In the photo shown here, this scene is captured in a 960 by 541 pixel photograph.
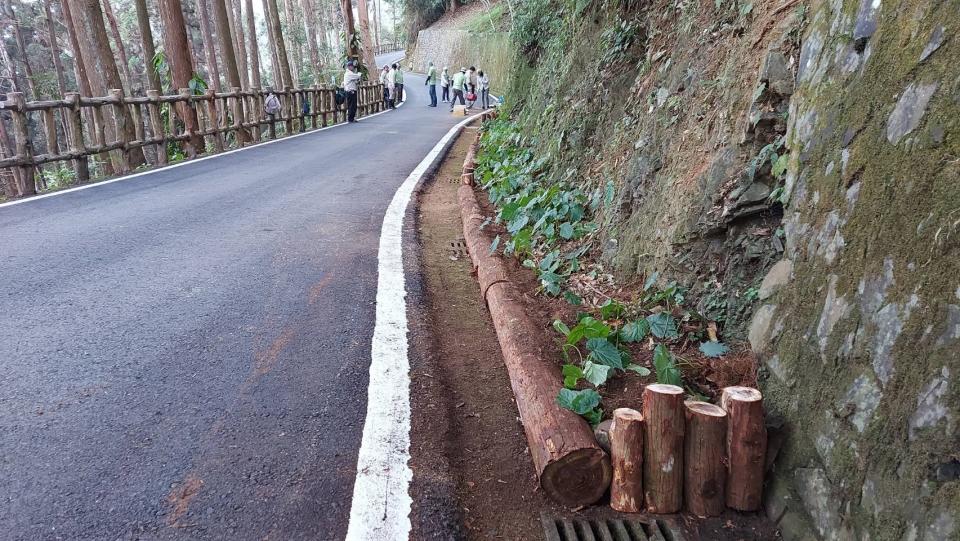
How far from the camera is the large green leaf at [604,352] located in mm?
3025

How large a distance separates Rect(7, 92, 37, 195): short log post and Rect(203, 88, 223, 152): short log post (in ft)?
14.6

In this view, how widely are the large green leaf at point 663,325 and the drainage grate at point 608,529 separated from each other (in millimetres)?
1100

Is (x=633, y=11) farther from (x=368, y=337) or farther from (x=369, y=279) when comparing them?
(x=368, y=337)

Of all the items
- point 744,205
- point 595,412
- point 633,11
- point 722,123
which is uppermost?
point 633,11

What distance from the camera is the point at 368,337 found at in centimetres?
363

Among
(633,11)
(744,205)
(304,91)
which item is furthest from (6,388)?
(304,91)

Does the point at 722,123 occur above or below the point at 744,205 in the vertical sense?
above

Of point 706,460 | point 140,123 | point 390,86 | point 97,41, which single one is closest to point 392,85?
point 390,86

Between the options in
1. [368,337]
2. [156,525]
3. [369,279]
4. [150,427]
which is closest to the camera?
[156,525]

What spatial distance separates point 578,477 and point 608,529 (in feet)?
0.67

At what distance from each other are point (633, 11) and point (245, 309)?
15.4 ft

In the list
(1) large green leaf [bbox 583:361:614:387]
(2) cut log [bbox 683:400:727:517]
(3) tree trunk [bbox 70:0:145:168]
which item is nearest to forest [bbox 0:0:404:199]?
(3) tree trunk [bbox 70:0:145:168]

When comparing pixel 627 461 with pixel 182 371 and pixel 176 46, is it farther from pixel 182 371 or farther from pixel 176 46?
pixel 176 46

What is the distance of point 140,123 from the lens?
10.7 metres
